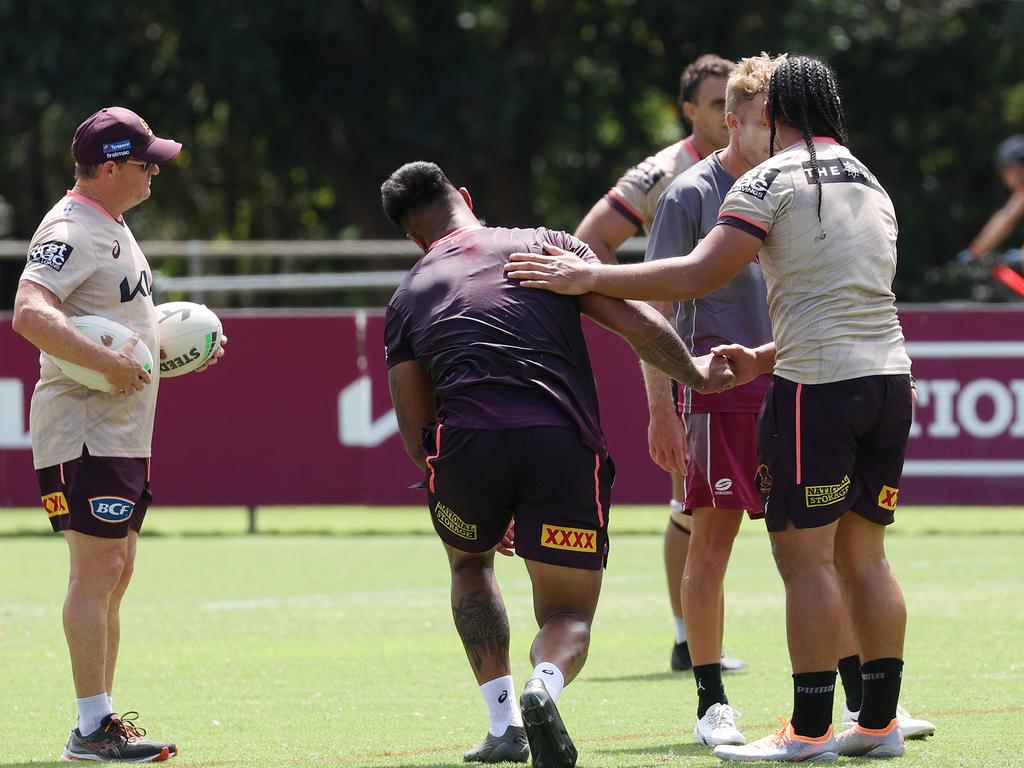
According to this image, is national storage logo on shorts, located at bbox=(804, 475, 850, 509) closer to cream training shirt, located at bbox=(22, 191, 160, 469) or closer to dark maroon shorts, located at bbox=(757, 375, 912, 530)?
dark maroon shorts, located at bbox=(757, 375, 912, 530)

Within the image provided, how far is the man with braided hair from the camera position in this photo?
17.9 ft

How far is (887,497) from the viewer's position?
5.64 metres

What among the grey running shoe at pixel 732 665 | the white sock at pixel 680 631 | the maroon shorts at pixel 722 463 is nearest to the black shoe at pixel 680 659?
the white sock at pixel 680 631

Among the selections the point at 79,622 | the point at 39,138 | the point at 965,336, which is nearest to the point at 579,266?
the point at 79,622

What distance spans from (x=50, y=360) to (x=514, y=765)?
217 centimetres

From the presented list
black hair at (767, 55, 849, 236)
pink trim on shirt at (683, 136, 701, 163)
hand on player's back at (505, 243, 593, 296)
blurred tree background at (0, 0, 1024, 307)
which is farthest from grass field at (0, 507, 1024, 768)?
blurred tree background at (0, 0, 1024, 307)

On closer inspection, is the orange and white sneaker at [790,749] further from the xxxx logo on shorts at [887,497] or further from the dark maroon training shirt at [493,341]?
the dark maroon training shirt at [493,341]

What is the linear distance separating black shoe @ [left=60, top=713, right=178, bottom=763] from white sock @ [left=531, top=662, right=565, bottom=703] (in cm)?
146

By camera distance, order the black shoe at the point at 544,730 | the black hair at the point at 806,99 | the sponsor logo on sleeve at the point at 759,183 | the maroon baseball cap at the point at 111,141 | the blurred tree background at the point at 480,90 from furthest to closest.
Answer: the blurred tree background at the point at 480,90
the maroon baseball cap at the point at 111,141
the black hair at the point at 806,99
the sponsor logo on sleeve at the point at 759,183
the black shoe at the point at 544,730

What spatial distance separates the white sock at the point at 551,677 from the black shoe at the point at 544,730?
0.10 m

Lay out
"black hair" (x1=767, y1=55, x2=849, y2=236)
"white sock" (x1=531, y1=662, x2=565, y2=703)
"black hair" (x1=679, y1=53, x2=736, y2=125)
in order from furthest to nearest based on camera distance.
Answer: "black hair" (x1=679, y1=53, x2=736, y2=125) → "black hair" (x1=767, y1=55, x2=849, y2=236) → "white sock" (x1=531, y1=662, x2=565, y2=703)

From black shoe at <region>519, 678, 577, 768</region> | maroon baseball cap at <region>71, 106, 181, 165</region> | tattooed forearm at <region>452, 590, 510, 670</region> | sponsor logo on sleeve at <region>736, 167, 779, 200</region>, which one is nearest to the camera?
black shoe at <region>519, 678, 577, 768</region>

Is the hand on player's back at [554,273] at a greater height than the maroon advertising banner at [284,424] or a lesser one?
greater

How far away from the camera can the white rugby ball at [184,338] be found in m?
6.48
